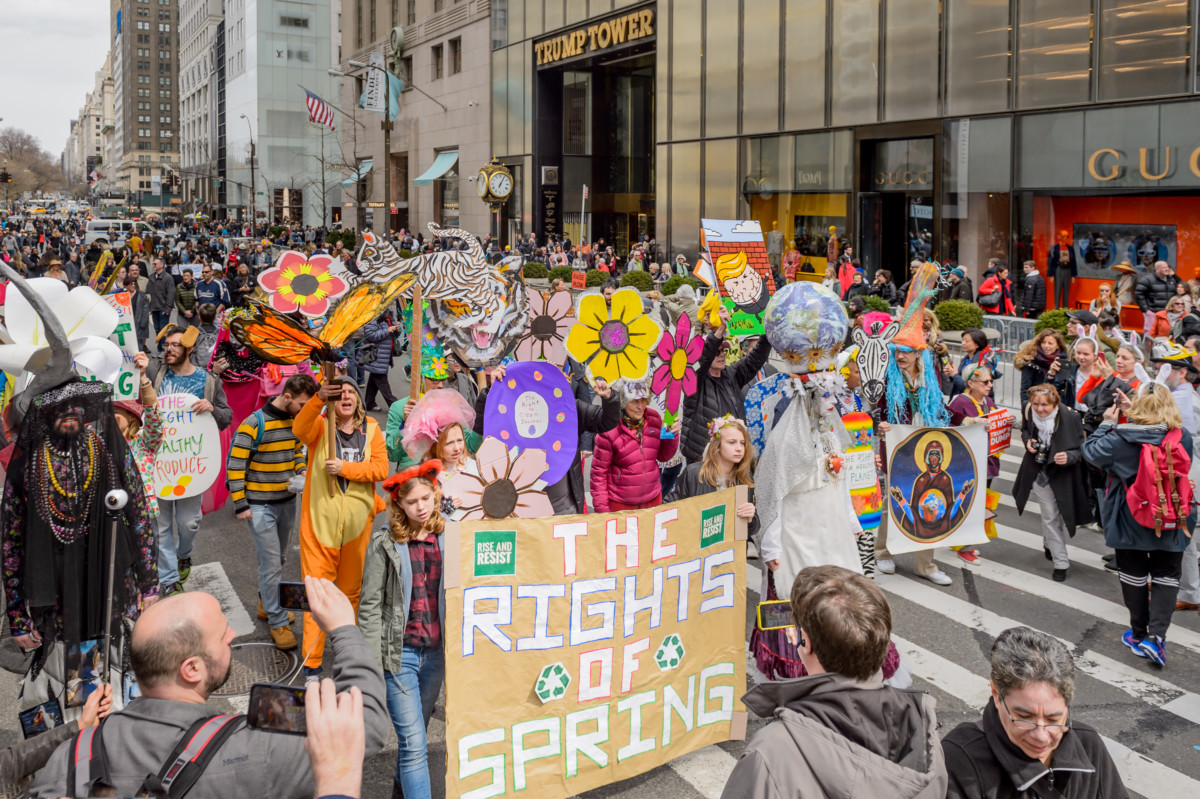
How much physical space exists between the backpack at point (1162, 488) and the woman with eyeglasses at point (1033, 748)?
394 centimetres

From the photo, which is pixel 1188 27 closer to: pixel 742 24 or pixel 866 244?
pixel 866 244

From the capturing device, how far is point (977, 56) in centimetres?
2333

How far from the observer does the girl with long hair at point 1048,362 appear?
1061 cm

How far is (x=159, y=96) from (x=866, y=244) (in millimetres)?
192851

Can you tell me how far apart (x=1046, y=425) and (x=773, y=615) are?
4.83 m

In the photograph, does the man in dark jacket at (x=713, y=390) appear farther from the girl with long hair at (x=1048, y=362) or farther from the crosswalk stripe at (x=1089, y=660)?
the girl with long hair at (x=1048, y=362)

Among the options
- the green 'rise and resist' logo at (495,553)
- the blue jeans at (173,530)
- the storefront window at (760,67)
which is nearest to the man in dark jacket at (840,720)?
the green 'rise and resist' logo at (495,553)

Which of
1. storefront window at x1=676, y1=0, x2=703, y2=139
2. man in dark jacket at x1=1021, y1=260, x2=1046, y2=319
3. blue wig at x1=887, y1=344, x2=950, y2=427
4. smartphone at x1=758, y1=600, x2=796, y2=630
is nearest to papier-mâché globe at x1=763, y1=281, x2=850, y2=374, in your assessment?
smartphone at x1=758, y1=600, x2=796, y2=630

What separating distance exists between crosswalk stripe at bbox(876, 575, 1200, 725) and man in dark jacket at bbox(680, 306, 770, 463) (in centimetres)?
189

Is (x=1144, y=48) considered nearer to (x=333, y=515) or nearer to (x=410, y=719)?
(x=333, y=515)

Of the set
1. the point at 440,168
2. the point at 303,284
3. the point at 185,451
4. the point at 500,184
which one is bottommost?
the point at 185,451

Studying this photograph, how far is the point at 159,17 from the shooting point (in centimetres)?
18675

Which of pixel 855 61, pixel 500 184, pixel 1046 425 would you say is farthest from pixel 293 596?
pixel 500 184

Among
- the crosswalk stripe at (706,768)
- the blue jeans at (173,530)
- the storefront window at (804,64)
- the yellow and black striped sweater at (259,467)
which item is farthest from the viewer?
the storefront window at (804,64)
